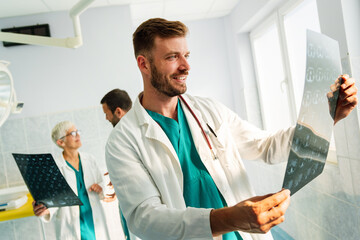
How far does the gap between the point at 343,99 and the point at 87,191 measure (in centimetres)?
207

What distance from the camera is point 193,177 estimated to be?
1113 millimetres

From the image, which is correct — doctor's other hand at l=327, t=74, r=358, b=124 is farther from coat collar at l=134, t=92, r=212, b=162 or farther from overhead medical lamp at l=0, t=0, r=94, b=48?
overhead medical lamp at l=0, t=0, r=94, b=48

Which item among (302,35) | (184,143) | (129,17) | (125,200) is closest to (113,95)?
(184,143)

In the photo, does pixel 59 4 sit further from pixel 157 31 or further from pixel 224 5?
pixel 157 31

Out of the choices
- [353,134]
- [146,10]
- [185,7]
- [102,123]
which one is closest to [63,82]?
[102,123]

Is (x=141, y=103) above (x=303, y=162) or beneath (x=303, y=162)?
above

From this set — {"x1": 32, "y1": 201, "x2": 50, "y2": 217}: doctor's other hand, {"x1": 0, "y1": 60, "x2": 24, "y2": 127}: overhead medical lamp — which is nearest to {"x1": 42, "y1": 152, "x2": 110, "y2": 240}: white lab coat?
{"x1": 32, "y1": 201, "x2": 50, "y2": 217}: doctor's other hand

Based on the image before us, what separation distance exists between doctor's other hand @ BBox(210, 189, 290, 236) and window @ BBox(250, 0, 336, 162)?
1.81m

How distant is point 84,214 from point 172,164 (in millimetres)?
1589

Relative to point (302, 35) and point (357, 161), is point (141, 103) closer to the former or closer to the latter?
point (357, 161)

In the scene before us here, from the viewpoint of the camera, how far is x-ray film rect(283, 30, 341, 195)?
776 millimetres

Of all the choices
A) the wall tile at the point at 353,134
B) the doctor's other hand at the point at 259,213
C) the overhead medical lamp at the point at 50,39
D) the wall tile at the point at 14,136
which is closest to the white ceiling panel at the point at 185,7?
the wall tile at the point at 14,136

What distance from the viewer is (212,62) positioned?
4.09m

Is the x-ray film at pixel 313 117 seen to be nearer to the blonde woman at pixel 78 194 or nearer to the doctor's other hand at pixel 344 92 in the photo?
the doctor's other hand at pixel 344 92
